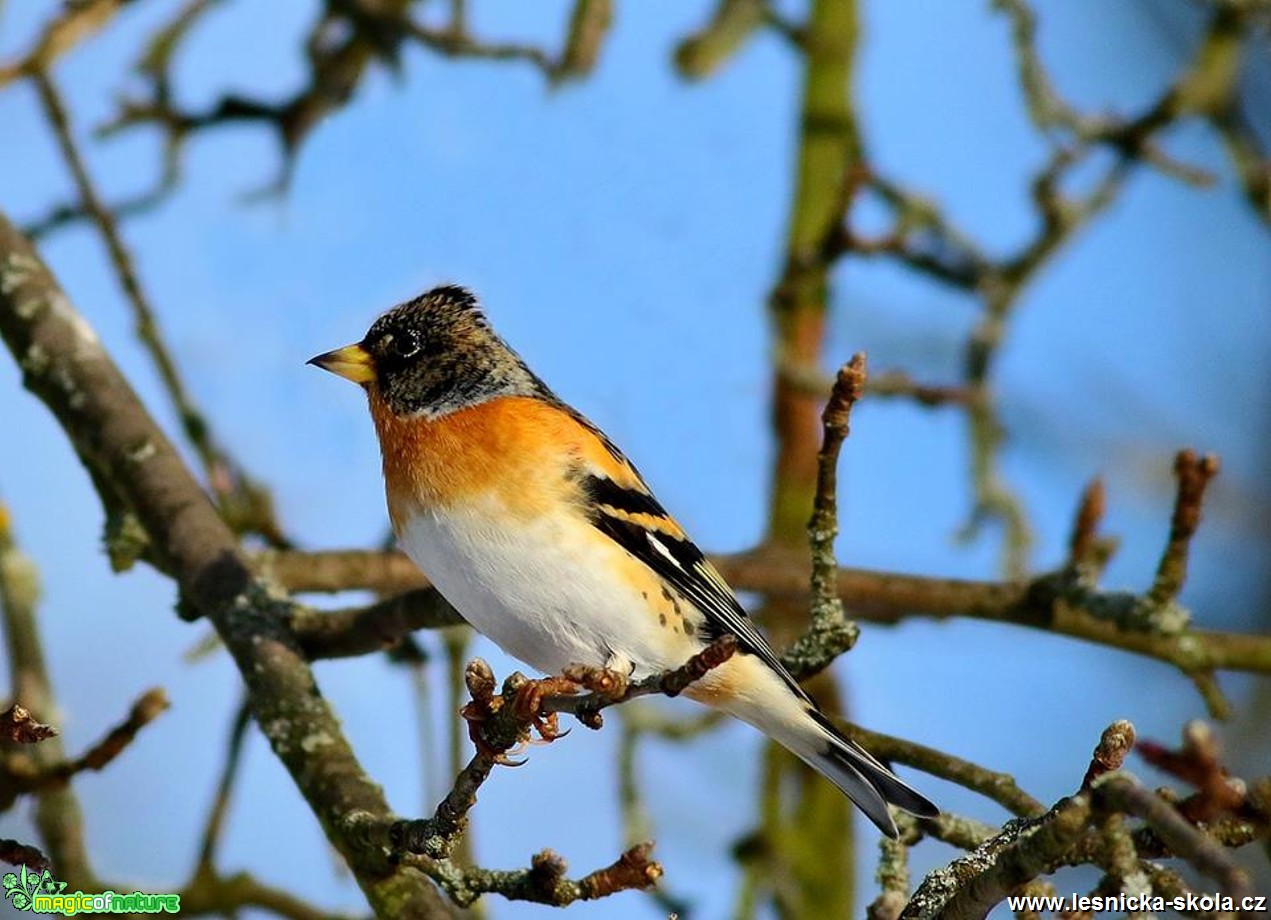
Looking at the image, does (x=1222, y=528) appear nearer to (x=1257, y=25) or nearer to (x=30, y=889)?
(x=1257, y=25)

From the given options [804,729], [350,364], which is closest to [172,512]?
[350,364]

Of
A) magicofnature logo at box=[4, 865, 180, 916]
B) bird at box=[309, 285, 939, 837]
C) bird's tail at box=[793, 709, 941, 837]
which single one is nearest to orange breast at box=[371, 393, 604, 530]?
bird at box=[309, 285, 939, 837]

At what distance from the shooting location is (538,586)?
3.15 metres

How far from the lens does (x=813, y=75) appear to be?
5594mm

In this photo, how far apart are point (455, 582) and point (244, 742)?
3.67 feet

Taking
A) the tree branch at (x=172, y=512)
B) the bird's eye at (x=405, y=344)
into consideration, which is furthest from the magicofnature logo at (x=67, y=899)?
the bird's eye at (x=405, y=344)

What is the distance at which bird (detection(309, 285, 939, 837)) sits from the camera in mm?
3170

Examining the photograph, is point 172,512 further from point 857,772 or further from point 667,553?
point 857,772

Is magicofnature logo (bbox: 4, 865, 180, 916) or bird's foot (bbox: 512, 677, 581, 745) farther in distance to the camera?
magicofnature logo (bbox: 4, 865, 180, 916)

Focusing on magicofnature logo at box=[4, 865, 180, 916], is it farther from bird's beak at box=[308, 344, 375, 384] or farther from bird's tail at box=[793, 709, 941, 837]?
bird's tail at box=[793, 709, 941, 837]

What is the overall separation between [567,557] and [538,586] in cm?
9

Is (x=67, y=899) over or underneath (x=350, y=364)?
underneath

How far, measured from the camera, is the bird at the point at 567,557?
3.17 metres

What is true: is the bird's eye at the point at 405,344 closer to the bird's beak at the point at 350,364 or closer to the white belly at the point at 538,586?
the bird's beak at the point at 350,364
